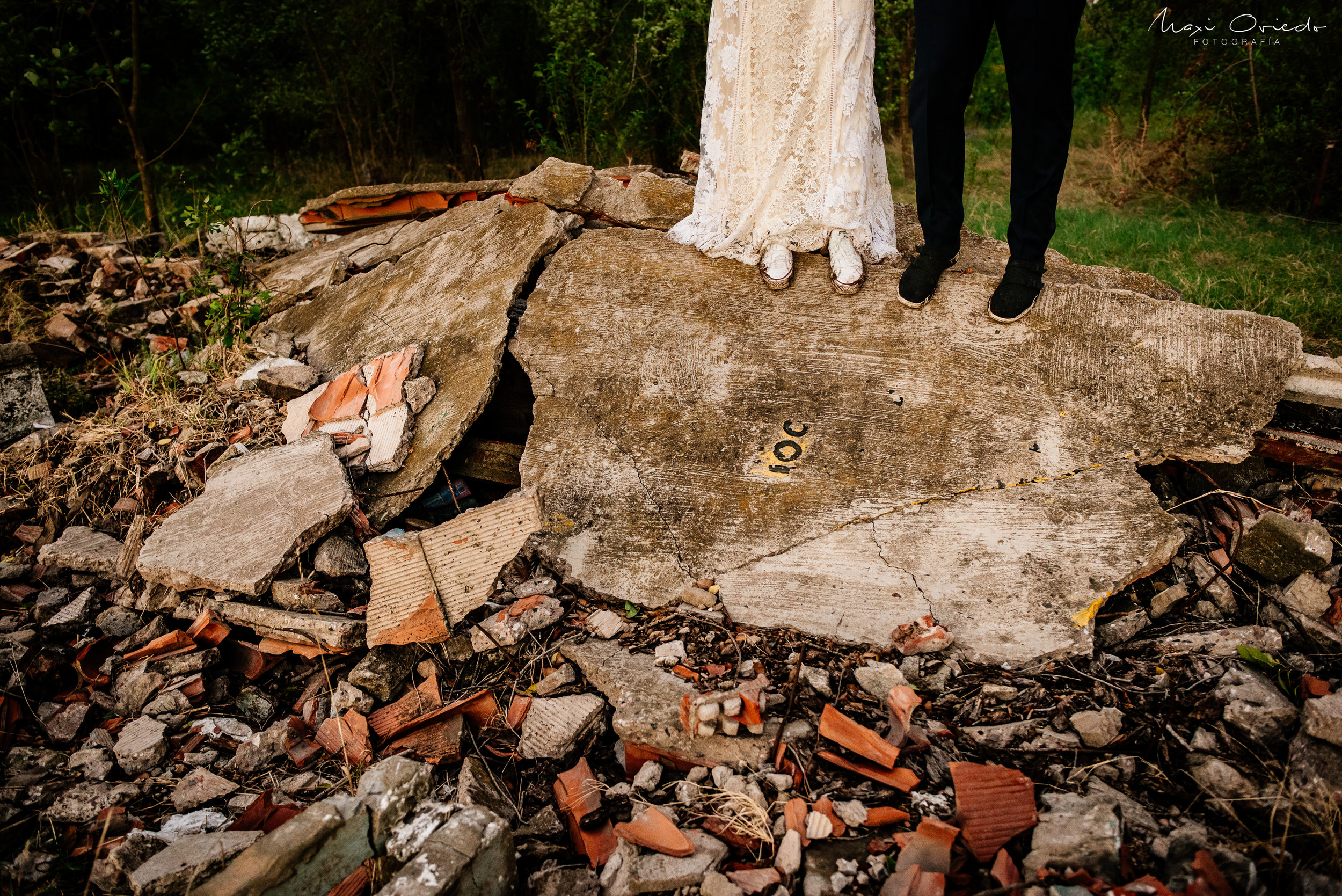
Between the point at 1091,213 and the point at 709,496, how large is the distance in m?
4.77

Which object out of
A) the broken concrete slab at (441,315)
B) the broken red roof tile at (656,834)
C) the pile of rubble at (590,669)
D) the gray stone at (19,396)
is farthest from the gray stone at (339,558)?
the gray stone at (19,396)

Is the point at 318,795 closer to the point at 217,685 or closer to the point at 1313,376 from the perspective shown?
the point at 217,685

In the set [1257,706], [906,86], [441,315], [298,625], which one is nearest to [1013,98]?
[1257,706]

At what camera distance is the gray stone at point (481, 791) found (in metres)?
1.71

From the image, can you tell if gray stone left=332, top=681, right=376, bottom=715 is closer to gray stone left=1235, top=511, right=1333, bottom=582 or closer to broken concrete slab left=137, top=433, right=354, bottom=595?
broken concrete slab left=137, top=433, right=354, bottom=595

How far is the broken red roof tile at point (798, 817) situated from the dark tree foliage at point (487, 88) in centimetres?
563

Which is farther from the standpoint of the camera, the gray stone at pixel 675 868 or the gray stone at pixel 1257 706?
the gray stone at pixel 1257 706

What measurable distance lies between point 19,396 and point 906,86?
22.6 ft

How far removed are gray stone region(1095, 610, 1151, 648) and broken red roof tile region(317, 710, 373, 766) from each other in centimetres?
212

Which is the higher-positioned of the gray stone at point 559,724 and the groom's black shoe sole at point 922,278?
the groom's black shoe sole at point 922,278

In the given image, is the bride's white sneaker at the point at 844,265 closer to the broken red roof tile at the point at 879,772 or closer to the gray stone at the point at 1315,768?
the broken red roof tile at the point at 879,772

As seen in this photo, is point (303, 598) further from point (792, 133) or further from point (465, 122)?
point (465, 122)

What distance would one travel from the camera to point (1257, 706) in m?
1.66

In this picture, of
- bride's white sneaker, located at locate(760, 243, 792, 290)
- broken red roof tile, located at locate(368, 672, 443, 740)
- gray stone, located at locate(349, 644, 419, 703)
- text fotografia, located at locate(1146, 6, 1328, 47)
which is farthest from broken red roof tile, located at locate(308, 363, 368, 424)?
text fotografia, located at locate(1146, 6, 1328, 47)
